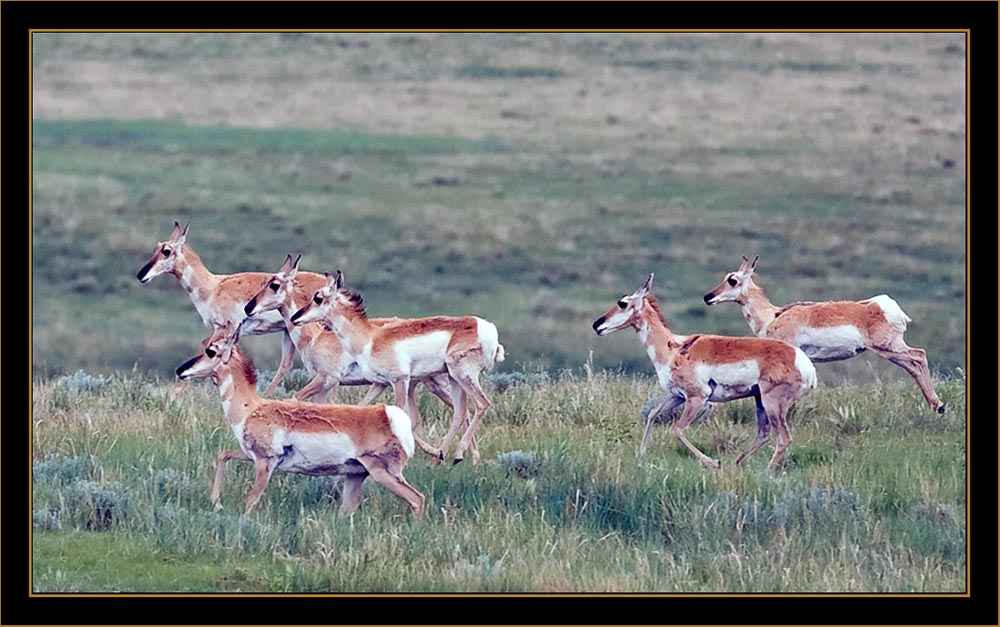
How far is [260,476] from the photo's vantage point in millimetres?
9516

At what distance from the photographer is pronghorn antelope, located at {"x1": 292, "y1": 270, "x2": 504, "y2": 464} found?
11.0 meters

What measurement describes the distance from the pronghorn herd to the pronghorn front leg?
14mm

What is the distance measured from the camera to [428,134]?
158 ft

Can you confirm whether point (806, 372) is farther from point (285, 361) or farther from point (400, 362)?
point (285, 361)

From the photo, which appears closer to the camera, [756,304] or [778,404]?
[778,404]

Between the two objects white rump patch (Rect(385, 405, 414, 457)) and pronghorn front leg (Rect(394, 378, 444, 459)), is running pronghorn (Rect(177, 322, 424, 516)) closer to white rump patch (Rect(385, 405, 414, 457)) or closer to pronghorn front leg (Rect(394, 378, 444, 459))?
white rump patch (Rect(385, 405, 414, 457))

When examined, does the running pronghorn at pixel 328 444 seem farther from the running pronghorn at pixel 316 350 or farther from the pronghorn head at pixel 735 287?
the pronghorn head at pixel 735 287

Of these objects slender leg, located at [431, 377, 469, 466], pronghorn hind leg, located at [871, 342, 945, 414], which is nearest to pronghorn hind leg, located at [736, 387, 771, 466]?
pronghorn hind leg, located at [871, 342, 945, 414]

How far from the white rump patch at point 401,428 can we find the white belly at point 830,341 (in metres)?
4.10

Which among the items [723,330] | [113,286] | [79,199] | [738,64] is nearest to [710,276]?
[723,330]

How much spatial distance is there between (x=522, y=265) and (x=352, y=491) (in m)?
24.1

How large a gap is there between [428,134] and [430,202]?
8.58 meters

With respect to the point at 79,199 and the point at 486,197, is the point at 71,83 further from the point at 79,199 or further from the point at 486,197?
the point at 486,197

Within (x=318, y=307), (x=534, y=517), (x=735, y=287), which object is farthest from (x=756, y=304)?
(x=534, y=517)
